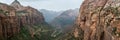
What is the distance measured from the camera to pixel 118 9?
93688 millimetres

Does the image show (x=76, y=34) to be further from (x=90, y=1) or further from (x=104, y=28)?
(x=104, y=28)

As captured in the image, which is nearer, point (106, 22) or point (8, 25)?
point (106, 22)

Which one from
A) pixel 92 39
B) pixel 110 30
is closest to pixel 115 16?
pixel 110 30

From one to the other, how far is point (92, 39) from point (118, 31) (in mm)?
30143

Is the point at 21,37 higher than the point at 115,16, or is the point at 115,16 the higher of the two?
the point at 115,16

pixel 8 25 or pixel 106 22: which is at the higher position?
pixel 106 22

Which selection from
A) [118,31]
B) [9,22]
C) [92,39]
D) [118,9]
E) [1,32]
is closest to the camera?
[118,31]

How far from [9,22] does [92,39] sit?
173 ft

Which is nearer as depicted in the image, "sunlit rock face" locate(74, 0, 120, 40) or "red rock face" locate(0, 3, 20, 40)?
"sunlit rock face" locate(74, 0, 120, 40)

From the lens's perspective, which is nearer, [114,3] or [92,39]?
[114,3]

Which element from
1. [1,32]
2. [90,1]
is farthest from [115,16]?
[1,32]

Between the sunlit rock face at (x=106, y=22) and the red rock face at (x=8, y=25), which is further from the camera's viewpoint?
the red rock face at (x=8, y=25)

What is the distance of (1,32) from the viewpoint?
14088cm

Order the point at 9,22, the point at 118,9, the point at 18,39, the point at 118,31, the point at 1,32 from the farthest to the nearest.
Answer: the point at 18,39 → the point at 9,22 → the point at 1,32 → the point at 118,9 → the point at 118,31
